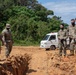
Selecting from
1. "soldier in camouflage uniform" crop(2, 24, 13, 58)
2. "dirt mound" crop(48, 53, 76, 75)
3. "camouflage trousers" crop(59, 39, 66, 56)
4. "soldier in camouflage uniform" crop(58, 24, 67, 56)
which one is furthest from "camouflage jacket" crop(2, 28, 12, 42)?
"camouflage trousers" crop(59, 39, 66, 56)

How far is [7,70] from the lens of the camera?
33.3ft

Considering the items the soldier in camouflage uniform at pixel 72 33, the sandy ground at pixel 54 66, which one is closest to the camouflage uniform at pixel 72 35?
the soldier in camouflage uniform at pixel 72 33

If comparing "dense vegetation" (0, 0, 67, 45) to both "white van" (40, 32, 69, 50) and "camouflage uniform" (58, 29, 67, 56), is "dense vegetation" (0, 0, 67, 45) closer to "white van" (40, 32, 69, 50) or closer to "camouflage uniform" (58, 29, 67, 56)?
"white van" (40, 32, 69, 50)

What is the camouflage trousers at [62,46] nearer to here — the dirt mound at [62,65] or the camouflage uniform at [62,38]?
the camouflage uniform at [62,38]

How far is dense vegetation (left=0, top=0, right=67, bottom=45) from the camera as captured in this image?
4494cm

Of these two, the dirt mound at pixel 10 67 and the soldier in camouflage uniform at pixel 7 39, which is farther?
the soldier in camouflage uniform at pixel 7 39

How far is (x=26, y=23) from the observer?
46.3m

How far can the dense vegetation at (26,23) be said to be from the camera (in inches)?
1769

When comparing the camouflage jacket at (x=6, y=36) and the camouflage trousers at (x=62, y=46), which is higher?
the camouflage jacket at (x=6, y=36)

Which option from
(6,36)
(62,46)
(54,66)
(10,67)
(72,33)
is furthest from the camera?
(62,46)

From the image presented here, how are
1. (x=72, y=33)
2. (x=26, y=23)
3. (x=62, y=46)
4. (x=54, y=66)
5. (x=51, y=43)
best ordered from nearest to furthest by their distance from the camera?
(x=54, y=66), (x=72, y=33), (x=62, y=46), (x=51, y=43), (x=26, y=23)

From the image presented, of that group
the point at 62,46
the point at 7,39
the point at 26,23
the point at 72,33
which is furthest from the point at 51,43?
the point at 26,23

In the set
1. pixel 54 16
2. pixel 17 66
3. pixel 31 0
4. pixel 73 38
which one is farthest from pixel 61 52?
Answer: pixel 31 0

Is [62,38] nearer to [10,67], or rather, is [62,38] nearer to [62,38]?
[62,38]
